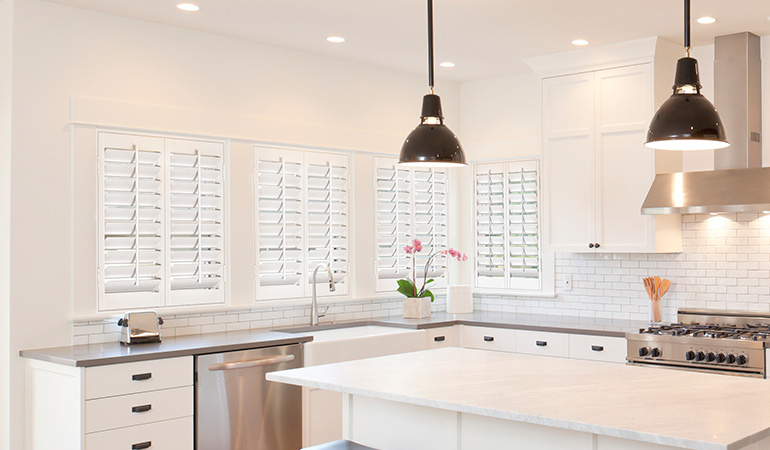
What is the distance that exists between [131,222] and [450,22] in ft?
7.40

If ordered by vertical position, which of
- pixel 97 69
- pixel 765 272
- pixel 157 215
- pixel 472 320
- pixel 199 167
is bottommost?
pixel 472 320

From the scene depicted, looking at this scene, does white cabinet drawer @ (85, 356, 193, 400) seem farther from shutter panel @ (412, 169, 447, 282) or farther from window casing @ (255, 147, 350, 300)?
shutter panel @ (412, 169, 447, 282)

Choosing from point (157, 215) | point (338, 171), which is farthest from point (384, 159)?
point (157, 215)

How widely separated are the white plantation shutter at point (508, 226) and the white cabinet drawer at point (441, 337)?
2.69 feet

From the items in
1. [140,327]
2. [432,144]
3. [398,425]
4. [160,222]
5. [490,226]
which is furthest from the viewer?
[490,226]

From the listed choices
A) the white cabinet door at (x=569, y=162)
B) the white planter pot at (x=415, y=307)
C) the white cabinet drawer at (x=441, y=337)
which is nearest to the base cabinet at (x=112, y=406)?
the white cabinet drawer at (x=441, y=337)

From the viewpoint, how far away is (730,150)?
15.9 ft

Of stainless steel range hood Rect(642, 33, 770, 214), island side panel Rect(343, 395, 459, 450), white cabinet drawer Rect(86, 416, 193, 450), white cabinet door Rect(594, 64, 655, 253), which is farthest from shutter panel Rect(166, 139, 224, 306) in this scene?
stainless steel range hood Rect(642, 33, 770, 214)

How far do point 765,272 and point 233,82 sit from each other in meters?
3.67

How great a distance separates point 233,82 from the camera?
16.2 feet

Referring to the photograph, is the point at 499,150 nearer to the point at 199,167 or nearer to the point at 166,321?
the point at 199,167

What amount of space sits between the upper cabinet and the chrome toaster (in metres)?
2.85

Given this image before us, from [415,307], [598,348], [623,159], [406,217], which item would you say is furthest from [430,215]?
[598,348]

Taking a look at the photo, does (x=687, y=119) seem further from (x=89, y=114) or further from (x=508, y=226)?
(x=508, y=226)
